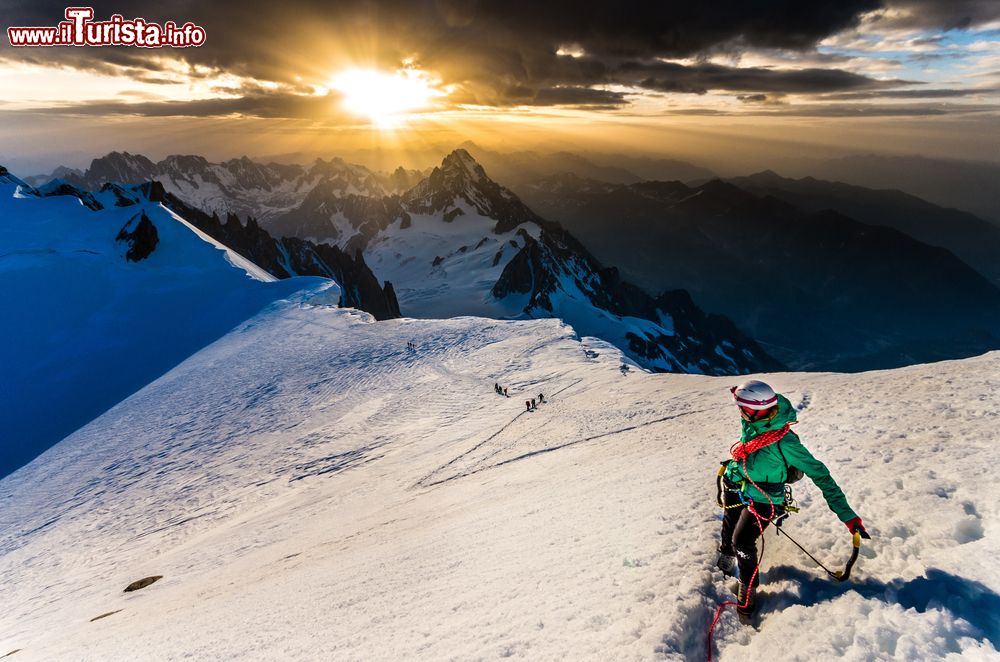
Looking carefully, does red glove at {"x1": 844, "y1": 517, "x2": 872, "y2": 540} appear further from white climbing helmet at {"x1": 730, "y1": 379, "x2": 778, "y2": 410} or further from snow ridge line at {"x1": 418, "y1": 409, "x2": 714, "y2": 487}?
snow ridge line at {"x1": 418, "y1": 409, "x2": 714, "y2": 487}

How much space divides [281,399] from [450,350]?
1178 centimetres

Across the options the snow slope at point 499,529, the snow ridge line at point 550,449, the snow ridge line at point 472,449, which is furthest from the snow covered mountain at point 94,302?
the snow ridge line at point 550,449

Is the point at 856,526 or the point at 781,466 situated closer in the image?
the point at 856,526

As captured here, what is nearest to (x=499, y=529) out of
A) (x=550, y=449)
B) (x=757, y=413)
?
(x=757, y=413)

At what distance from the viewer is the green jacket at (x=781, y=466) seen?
5.32 metres

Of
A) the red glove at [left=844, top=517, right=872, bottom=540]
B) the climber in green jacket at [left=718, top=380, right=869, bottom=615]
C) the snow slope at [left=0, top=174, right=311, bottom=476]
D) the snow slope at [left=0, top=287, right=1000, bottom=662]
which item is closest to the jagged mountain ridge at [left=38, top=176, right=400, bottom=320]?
the snow slope at [left=0, top=174, right=311, bottom=476]

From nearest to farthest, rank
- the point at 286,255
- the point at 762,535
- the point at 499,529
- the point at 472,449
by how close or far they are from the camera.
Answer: the point at 762,535, the point at 499,529, the point at 472,449, the point at 286,255

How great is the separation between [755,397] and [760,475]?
42.9 inches

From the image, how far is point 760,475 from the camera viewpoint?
5.75 meters

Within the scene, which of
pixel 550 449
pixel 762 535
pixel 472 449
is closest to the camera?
pixel 762 535

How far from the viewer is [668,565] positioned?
641 centimetres

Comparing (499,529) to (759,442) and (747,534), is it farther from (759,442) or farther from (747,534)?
(759,442)

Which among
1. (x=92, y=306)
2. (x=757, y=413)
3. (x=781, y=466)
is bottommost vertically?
(x=92, y=306)

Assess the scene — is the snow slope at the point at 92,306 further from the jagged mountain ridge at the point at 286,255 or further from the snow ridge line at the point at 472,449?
the jagged mountain ridge at the point at 286,255
